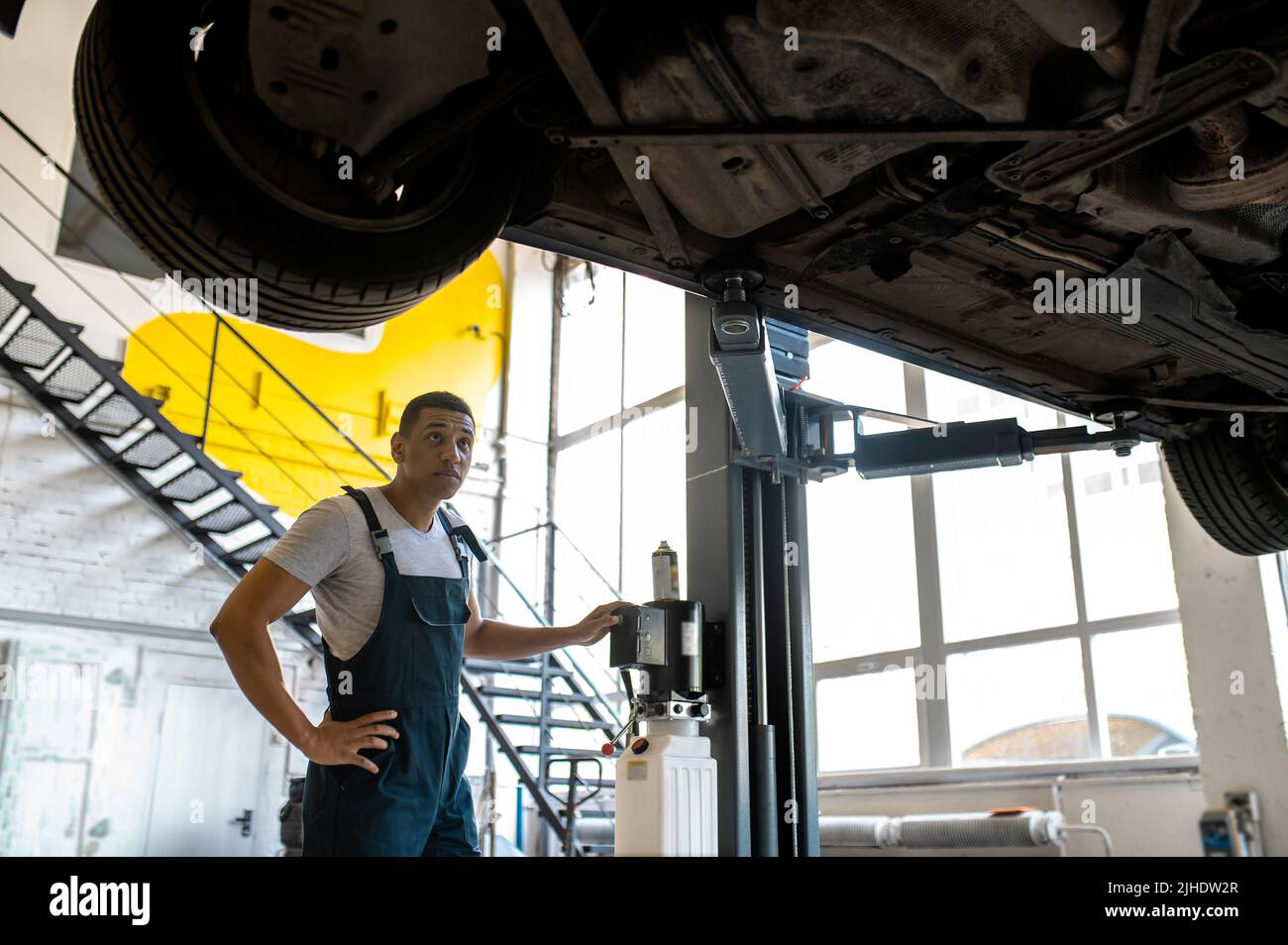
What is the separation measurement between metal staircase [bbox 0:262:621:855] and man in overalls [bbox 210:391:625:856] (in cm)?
452

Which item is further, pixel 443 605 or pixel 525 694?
pixel 525 694

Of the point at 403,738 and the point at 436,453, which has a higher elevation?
the point at 436,453

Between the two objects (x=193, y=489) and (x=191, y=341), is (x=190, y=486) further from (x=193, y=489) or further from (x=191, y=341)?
(x=191, y=341)

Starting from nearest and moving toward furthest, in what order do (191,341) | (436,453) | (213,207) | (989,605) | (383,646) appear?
(213,207)
(383,646)
(436,453)
(989,605)
(191,341)

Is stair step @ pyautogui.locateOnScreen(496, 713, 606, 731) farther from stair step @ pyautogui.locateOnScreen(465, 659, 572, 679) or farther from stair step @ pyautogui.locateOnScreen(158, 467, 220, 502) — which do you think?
stair step @ pyautogui.locateOnScreen(158, 467, 220, 502)

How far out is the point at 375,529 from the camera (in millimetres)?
1925

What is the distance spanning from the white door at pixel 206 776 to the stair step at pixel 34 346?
7.88 feet

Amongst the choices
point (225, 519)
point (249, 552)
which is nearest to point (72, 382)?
point (225, 519)

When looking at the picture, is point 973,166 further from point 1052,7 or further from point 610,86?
point 610,86

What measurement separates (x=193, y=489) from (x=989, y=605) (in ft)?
17.6

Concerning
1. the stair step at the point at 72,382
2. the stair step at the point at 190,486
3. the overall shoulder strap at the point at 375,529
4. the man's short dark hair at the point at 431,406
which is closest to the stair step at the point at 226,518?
the stair step at the point at 190,486

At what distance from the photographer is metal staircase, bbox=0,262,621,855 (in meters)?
6.56
